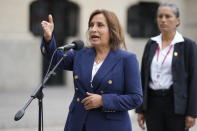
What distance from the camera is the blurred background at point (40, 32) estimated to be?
599 inches

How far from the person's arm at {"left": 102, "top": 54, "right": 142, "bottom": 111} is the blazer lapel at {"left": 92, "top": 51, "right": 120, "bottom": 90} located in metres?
0.10

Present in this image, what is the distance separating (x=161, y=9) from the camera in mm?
5535

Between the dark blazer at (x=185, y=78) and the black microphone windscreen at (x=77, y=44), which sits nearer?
the black microphone windscreen at (x=77, y=44)

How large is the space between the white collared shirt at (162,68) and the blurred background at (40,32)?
7046mm

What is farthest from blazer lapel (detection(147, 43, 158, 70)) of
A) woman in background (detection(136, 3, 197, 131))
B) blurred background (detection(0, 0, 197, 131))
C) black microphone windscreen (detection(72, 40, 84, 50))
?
blurred background (detection(0, 0, 197, 131))

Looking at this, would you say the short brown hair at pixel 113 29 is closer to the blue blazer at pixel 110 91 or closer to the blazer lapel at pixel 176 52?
the blue blazer at pixel 110 91

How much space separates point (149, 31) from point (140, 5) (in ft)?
2.89

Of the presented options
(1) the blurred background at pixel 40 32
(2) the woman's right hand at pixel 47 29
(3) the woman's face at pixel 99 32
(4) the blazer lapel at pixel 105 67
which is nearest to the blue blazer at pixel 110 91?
(4) the blazer lapel at pixel 105 67

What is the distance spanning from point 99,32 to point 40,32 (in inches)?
467

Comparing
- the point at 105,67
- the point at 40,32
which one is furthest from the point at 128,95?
the point at 40,32

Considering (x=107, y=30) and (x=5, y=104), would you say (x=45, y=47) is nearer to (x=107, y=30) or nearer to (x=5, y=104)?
(x=107, y=30)

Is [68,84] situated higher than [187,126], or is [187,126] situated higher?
[187,126]

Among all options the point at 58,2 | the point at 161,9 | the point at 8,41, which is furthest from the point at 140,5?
the point at 161,9

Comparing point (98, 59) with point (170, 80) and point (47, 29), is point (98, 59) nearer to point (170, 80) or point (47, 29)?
point (47, 29)
